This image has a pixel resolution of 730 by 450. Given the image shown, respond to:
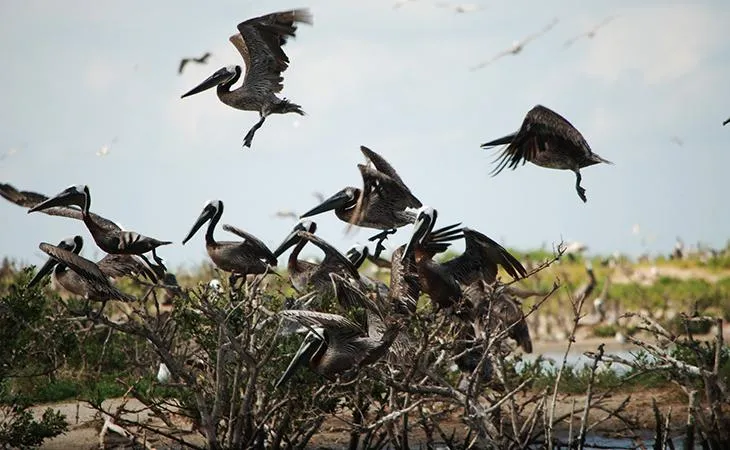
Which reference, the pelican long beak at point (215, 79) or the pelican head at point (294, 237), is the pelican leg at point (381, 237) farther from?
the pelican long beak at point (215, 79)

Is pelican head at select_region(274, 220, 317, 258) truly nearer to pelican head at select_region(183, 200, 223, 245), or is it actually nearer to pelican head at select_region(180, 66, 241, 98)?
pelican head at select_region(183, 200, 223, 245)

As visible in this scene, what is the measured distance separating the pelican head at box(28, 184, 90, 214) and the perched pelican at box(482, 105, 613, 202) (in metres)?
3.12

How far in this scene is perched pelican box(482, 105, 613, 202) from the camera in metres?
8.36

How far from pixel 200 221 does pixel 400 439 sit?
2540mm

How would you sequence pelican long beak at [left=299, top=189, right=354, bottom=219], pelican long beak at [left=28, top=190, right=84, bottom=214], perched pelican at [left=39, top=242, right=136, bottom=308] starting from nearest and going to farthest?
perched pelican at [left=39, top=242, right=136, bottom=308]
pelican long beak at [left=299, top=189, right=354, bottom=219]
pelican long beak at [left=28, top=190, right=84, bottom=214]

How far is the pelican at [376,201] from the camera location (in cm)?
864

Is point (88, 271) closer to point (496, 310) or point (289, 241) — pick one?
point (289, 241)

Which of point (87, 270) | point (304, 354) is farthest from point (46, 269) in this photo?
point (304, 354)

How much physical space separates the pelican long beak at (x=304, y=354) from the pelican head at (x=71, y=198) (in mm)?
2830

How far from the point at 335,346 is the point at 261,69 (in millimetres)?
3895

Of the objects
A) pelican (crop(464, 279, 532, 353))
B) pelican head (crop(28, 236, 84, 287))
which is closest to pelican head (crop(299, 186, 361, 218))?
pelican (crop(464, 279, 532, 353))

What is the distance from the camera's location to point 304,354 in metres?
7.21

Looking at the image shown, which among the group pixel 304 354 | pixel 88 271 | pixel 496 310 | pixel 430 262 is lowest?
pixel 304 354

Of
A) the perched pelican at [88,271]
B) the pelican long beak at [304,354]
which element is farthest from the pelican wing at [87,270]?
the pelican long beak at [304,354]
